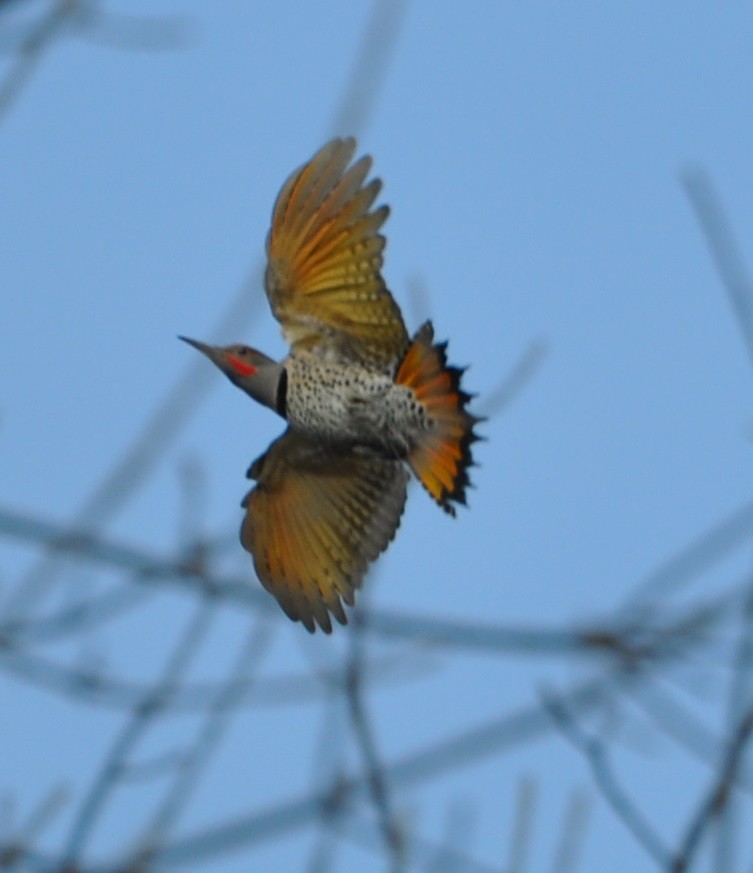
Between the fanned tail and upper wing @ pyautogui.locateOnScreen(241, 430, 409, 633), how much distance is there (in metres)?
0.25

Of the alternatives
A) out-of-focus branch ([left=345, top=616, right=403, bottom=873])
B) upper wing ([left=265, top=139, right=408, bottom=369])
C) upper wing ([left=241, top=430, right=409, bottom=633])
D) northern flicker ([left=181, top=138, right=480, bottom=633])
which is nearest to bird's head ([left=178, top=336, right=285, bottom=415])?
northern flicker ([left=181, top=138, right=480, bottom=633])

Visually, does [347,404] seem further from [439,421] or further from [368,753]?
[368,753]

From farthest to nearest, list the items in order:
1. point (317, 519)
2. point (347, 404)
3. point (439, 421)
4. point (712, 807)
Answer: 1. point (317, 519)
2. point (439, 421)
3. point (347, 404)
4. point (712, 807)

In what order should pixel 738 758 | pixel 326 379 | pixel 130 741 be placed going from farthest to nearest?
1. pixel 326 379
2. pixel 130 741
3. pixel 738 758

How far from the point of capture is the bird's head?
4.49 meters

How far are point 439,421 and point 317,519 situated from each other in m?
0.62

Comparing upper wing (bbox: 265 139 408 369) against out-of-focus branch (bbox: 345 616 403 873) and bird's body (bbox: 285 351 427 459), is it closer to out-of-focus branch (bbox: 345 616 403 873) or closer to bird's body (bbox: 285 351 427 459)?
bird's body (bbox: 285 351 427 459)

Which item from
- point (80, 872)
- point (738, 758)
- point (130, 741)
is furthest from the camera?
point (130, 741)

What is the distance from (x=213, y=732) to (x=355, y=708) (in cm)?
41

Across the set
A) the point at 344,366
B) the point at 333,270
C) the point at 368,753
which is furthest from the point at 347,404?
the point at 368,753

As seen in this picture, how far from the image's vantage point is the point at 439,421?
181 inches

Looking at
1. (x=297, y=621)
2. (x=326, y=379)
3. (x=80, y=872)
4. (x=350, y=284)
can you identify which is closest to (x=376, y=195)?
(x=350, y=284)

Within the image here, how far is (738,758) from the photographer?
7.79ft

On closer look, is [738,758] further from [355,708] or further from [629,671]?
[355,708]
